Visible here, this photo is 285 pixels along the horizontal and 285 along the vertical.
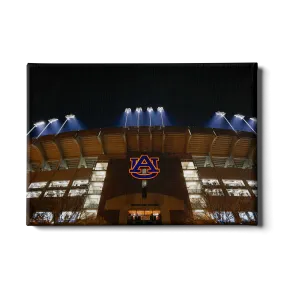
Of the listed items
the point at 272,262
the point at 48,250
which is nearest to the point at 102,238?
the point at 48,250

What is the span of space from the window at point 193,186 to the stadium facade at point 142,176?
2 cm

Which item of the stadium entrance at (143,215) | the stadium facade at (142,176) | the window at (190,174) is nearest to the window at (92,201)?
the stadium facade at (142,176)

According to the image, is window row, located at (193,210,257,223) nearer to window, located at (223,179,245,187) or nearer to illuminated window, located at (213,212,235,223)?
illuminated window, located at (213,212,235,223)

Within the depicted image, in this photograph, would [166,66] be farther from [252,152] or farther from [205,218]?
[205,218]

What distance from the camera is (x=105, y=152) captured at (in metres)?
8.47

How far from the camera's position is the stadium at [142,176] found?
7395 millimetres

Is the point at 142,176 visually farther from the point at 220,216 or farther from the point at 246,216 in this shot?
the point at 246,216

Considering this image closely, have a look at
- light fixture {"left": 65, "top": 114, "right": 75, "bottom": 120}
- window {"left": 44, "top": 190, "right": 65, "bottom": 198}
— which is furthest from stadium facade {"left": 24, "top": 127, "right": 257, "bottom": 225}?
light fixture {"left": 65, "top": 114, "right": 75, "bottom": 120}

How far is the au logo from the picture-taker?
7504 millimetres

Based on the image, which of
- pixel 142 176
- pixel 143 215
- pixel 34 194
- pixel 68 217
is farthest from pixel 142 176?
pixel 34 194

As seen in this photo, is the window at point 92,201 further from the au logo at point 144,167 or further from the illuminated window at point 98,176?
the au logo at point 144,167

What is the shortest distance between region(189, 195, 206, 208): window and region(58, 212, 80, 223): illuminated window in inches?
89.6

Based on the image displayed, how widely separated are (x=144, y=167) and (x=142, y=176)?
0.58ft

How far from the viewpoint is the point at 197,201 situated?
7922 millimetres
